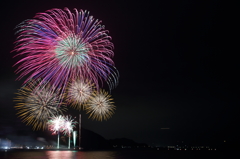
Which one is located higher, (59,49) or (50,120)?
(59,49)

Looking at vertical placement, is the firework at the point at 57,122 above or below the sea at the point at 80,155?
above

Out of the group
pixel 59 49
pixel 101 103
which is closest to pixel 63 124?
pixel 101 103

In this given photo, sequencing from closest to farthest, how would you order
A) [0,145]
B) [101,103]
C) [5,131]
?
[101,103]
[0,145]
[5,131]

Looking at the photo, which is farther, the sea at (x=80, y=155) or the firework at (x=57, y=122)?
the firework at (x=57, y=122)

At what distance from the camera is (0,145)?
5827 inches

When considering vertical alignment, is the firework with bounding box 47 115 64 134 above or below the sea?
above

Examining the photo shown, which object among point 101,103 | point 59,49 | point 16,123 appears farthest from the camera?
point 16,123

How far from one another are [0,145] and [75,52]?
13816 centimetres

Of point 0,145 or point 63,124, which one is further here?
point 0,145

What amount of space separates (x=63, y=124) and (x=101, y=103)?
26.2 metres

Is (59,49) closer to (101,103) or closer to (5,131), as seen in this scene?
(101,103)

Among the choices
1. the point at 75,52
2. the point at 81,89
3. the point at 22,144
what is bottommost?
the point at 22,144

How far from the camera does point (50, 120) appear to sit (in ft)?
230

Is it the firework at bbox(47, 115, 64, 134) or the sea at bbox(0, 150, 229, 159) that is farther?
the firework at bbox(47, 115, 64, 134)
